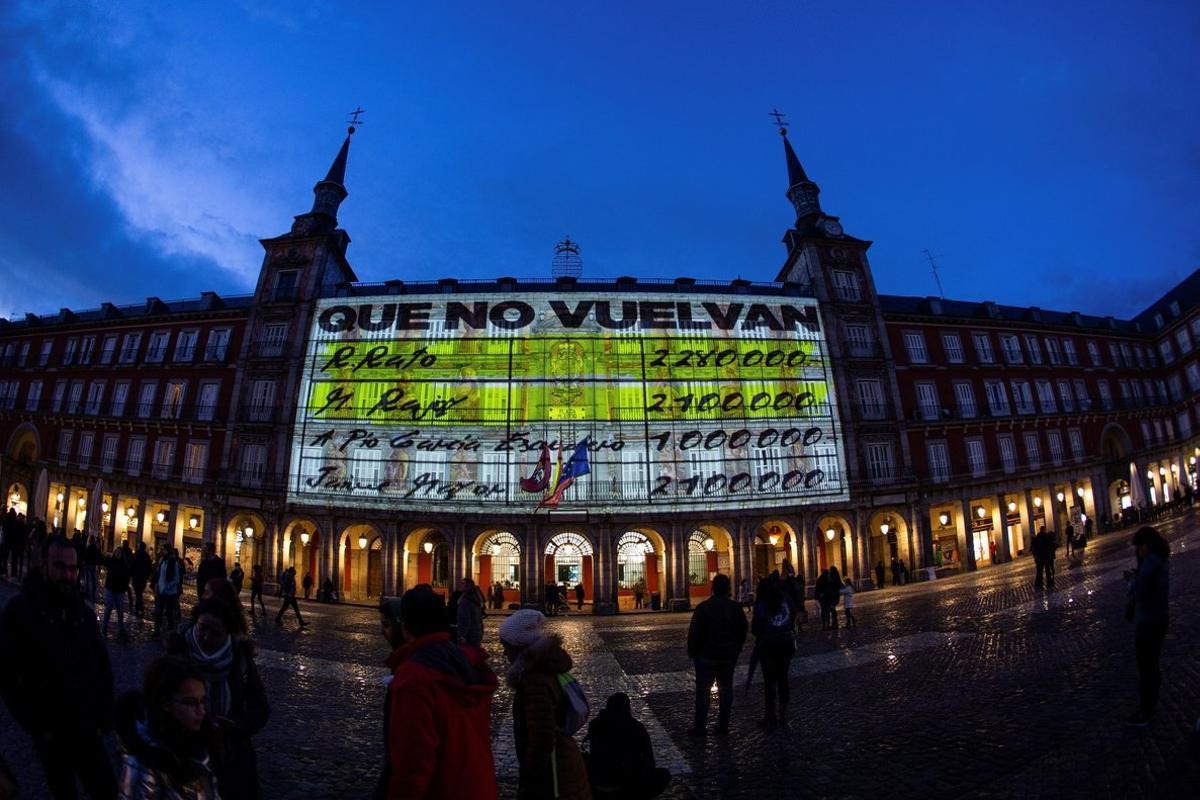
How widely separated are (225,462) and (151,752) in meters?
30.2

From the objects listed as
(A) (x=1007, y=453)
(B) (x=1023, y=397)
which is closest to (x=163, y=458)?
(A) (x=1007, y=453)

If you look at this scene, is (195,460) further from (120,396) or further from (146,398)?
(120,396)

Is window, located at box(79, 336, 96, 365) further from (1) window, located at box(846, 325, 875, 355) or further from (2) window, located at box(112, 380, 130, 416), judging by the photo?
(1) window, located at box(846, 325, 875, 355)

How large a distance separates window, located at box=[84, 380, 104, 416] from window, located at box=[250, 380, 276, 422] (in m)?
11.0

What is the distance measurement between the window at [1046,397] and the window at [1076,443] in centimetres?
178

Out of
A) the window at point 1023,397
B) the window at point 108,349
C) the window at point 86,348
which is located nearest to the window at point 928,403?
the window at point 1023,397

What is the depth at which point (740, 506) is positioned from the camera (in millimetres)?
26281

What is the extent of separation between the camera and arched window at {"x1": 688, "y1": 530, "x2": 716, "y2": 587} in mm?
27031

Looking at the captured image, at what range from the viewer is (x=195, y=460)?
28.7 meters

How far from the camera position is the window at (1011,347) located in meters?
32.9

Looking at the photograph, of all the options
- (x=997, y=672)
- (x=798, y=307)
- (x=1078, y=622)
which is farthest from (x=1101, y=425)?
(x=997, y=672)

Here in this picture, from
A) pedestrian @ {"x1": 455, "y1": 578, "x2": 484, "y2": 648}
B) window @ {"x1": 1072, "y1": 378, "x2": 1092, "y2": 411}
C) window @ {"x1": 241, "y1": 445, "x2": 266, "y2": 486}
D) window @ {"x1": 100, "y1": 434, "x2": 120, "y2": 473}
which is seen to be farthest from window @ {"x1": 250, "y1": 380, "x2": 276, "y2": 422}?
window @ {"x1": 1072, "y1": 378, "x2": 1092, "y2": 411}

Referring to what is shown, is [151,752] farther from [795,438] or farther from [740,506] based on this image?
[795,438]

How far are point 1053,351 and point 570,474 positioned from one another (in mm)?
30393
